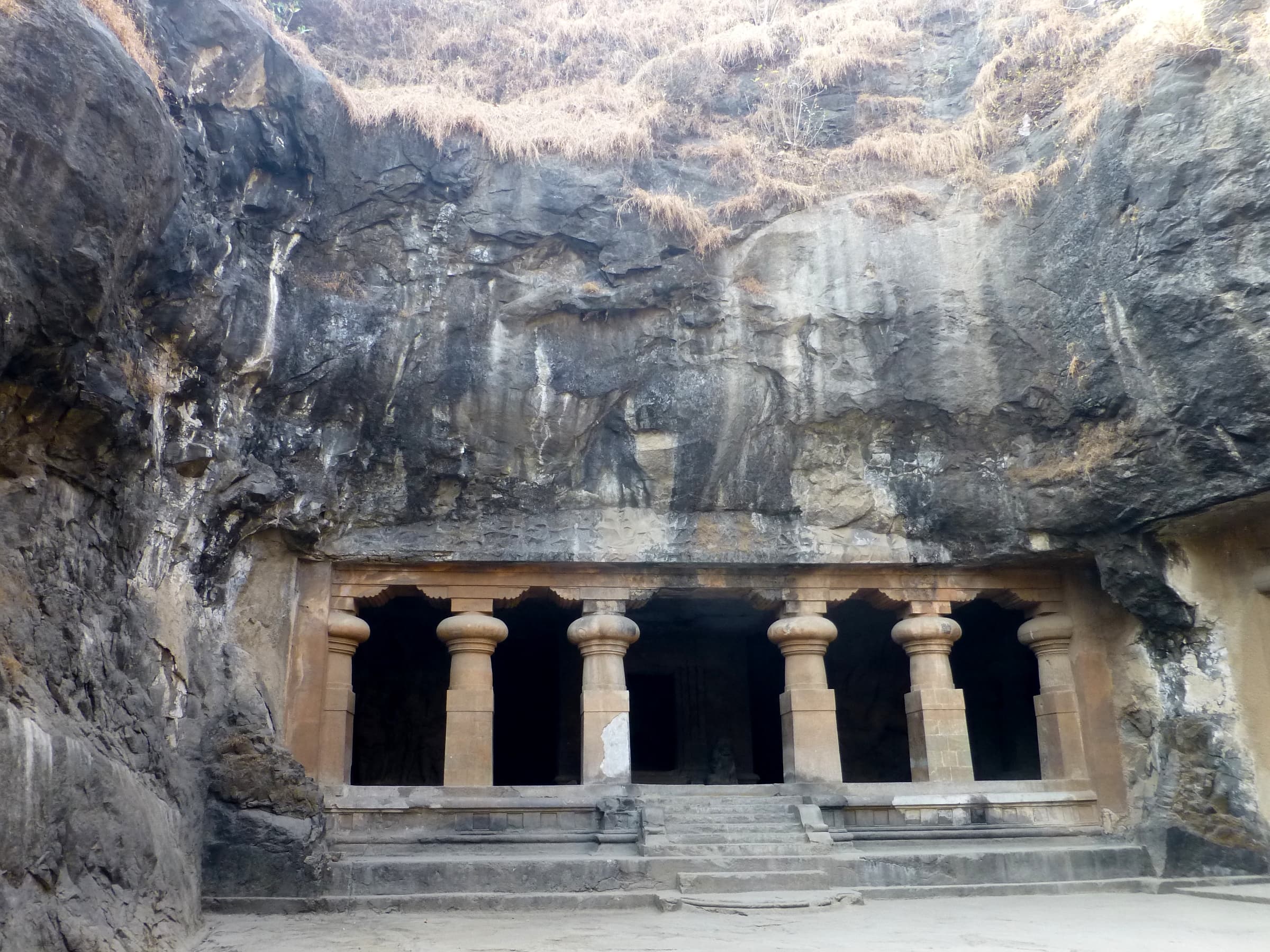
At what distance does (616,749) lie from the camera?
10.0 metres

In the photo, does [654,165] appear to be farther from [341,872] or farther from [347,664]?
[341,872]

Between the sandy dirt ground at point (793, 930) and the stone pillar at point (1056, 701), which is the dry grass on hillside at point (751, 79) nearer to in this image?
the stone pillar at point (1056, 701)

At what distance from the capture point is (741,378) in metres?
10.2

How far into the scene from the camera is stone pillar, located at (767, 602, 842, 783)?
10297 millimetres

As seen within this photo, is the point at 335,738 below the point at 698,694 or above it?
below

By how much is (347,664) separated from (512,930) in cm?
408

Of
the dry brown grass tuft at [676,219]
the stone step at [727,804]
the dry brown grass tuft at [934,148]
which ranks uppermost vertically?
the dry brown grass tuft at [934,148]

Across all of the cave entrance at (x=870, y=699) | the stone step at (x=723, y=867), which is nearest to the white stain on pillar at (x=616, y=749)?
the stone step at (x=723, y=867)

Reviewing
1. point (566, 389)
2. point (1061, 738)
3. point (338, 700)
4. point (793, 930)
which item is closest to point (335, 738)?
point (338, 700)

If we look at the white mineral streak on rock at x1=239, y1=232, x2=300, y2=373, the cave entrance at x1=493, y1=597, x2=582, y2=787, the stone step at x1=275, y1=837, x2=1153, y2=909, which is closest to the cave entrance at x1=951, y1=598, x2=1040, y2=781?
the stone step at x1=275, y1=837, x2=1153, y2=909

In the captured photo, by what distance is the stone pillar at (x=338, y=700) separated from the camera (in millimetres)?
9672

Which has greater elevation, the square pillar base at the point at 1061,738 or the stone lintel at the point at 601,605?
the stone lintel at the point at 601,605

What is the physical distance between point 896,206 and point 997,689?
712 cm

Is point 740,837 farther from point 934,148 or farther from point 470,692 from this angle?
point 934,148
